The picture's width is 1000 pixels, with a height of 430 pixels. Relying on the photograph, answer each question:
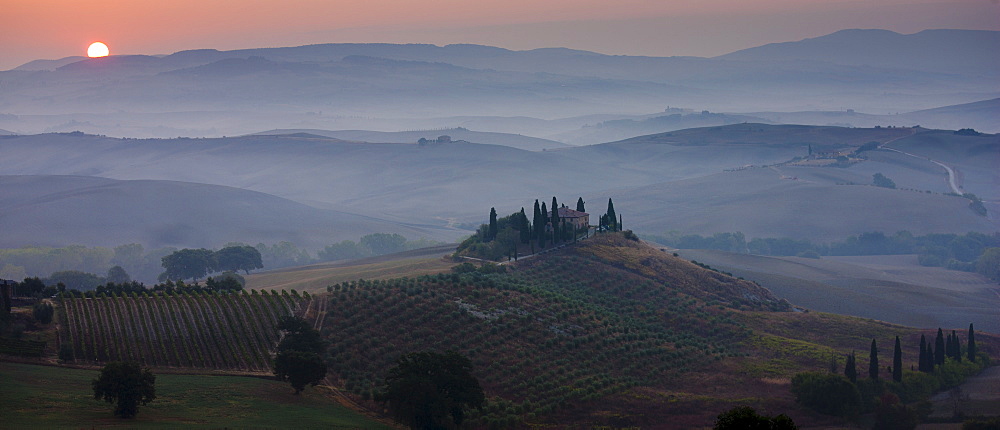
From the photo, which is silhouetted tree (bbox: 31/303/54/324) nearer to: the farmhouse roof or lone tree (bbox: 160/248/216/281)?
the farmhouse roof

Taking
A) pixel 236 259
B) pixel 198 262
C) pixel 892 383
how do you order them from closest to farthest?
pixel 892 383, pixel 198 262, pixel 236 259

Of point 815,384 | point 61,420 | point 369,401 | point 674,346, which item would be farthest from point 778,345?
point 61,420

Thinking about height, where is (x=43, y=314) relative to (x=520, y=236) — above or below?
below

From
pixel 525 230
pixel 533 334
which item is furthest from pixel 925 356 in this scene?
pixel 525 230

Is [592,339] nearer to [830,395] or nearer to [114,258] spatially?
[830,395]

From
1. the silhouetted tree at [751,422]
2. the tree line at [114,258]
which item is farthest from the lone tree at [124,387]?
the tree line at [114,258]

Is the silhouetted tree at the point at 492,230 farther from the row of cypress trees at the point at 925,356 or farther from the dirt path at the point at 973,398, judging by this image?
the dirt path at the point at 973,398

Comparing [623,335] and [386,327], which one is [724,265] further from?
[386,327]

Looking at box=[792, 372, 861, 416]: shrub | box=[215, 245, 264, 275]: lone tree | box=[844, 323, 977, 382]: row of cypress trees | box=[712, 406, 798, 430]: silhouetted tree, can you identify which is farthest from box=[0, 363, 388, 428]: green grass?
box=[215, 245, 264, 275]: lone tree
